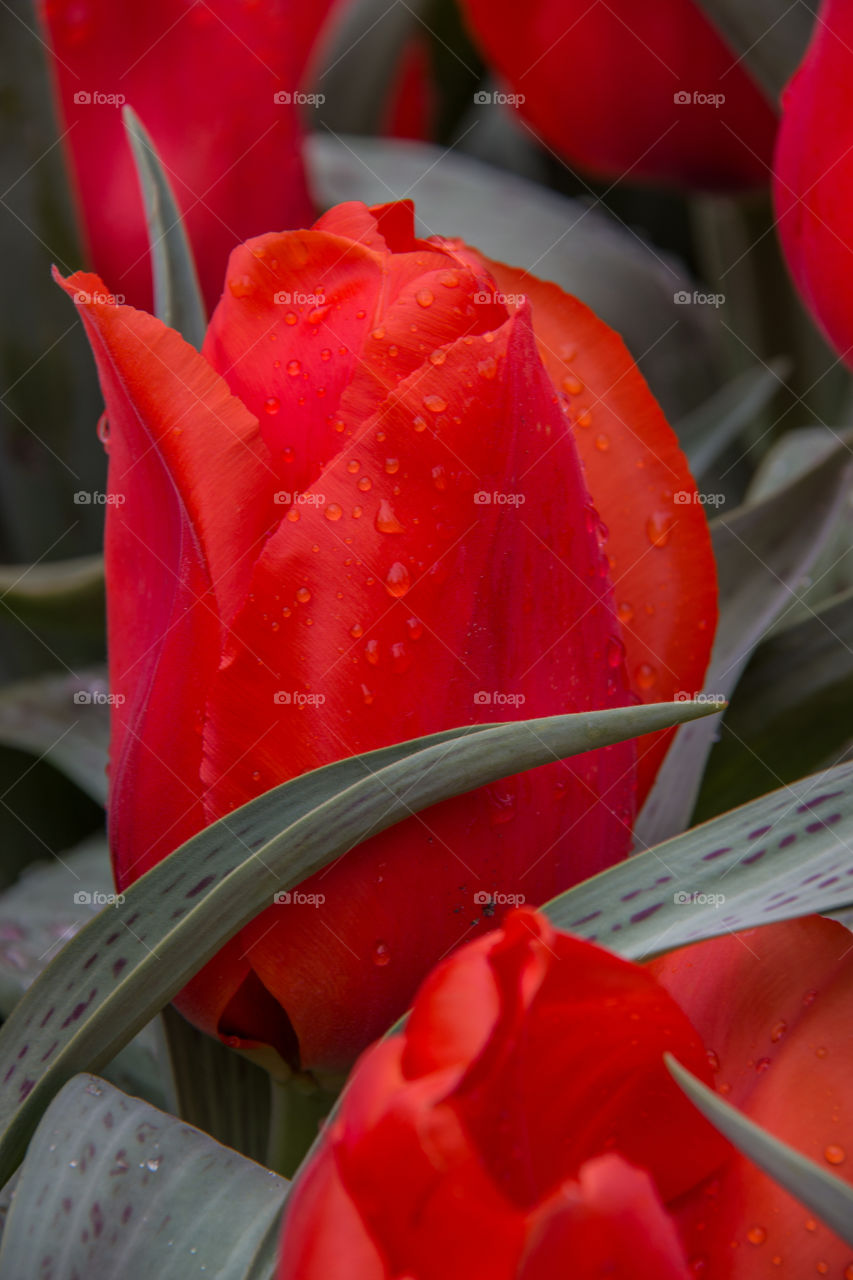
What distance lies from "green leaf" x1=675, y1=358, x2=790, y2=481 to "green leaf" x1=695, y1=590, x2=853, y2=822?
0.14 metres

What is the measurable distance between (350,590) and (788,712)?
19cm

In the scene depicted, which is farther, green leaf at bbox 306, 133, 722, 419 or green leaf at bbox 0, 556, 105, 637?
green leaf at bbox 306, 133, 722, 419

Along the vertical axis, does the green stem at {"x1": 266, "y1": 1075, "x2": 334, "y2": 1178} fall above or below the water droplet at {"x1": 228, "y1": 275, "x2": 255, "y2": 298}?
below

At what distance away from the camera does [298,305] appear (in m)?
0.28

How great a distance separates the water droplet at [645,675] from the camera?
309 millimetres

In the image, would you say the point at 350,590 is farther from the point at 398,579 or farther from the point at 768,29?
the point at 768,29

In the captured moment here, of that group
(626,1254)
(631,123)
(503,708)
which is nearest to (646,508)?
(503,708)

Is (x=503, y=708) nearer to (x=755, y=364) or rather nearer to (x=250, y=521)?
(x=250, y=521)

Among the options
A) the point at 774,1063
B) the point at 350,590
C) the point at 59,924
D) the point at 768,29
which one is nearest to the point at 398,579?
the point at 350,590

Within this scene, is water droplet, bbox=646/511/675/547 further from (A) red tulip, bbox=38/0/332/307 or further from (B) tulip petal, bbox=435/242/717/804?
(A) red tulip, bbox=38/0/332/307

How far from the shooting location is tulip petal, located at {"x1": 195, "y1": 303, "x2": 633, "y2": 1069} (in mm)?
243

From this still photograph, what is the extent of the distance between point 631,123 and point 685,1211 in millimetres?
458

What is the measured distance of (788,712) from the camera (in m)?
0.38

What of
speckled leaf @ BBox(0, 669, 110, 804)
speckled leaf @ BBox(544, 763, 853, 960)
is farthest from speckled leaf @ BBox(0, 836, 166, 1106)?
speckled leaf @ BBox(544, 763, 853, 960)
